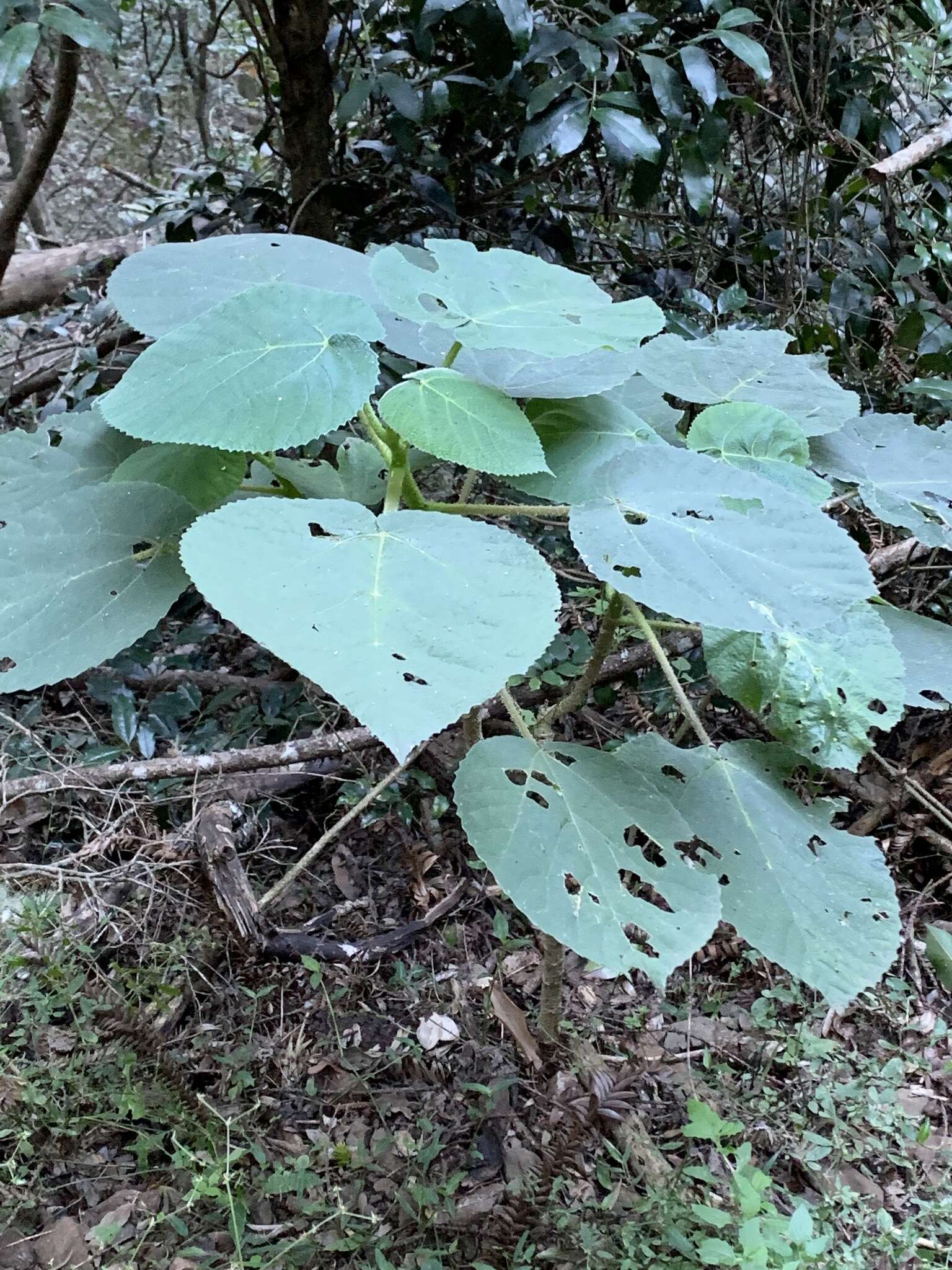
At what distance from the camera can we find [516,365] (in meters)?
0.87

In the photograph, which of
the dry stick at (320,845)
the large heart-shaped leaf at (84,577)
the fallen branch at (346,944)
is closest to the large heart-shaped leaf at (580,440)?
the large heart-shaped leaf at (84,577)

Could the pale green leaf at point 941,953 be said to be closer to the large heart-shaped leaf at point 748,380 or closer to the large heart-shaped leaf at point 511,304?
the large heart-shaped leaf at point 748,380

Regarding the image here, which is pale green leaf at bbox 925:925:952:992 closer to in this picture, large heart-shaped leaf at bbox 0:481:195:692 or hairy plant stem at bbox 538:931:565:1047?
hairy plant stem at bbox 538:931:565:1047

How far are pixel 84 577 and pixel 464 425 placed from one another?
400 mm

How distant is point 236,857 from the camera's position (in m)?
1.41

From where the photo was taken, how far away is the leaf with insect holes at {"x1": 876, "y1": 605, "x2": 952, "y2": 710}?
0.85 meters

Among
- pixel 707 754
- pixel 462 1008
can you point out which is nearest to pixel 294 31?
pixel 707 754

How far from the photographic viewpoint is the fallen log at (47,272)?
2.51 meters

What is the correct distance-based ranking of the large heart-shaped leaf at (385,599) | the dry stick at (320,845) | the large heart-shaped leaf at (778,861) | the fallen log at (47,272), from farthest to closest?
the fallen log at (47,272) → the dry stick at (320,845) → the large heart-shaped leaf at (778,861) → the large heart-shaped leaf at (385,599)

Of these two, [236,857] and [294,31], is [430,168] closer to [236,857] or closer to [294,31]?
[294,31]

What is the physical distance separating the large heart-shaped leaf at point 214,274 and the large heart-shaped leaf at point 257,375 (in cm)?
4

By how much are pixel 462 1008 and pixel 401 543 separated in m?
1.11

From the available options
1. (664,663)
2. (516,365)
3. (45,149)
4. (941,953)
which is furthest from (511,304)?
(45,149)

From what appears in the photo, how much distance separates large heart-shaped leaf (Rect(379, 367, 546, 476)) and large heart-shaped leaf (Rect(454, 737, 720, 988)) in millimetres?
297
